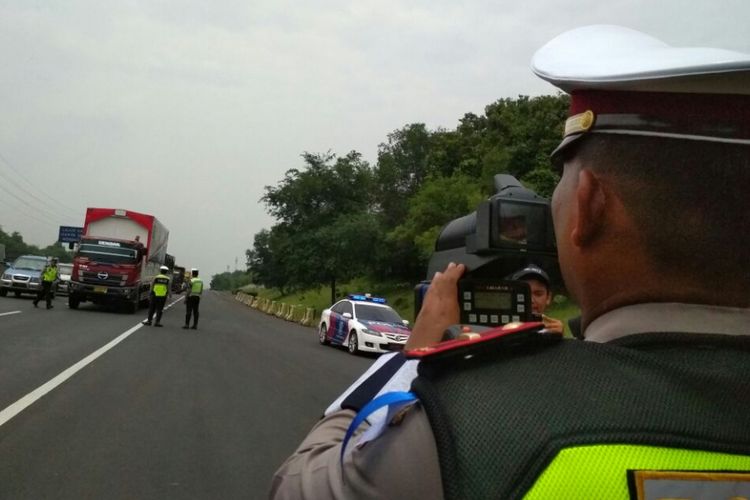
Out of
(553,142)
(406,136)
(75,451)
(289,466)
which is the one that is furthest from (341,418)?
(406,136)

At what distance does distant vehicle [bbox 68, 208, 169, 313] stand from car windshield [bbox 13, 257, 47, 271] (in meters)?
5.75

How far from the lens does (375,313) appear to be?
19.1 metres

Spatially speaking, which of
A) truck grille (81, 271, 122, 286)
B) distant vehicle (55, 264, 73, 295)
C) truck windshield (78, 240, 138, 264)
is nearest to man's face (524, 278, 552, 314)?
truck grille (81, 271, 122, 286)

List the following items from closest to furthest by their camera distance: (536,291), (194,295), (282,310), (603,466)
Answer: (603,466)
(536,291)
(194,295)
(282,310)

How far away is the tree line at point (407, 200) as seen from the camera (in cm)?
3509

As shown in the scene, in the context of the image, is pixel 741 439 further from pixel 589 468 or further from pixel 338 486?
pixel 338 486

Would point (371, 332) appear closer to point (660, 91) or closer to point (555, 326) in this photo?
point (555, 326)

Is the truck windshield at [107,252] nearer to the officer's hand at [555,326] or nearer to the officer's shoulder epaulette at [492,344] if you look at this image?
the officer's hand at [555,326]

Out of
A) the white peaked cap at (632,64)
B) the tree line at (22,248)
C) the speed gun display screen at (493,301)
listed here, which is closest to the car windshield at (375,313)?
the speed gun display screen at (493,301)

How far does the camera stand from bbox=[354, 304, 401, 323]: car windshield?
1872 cm

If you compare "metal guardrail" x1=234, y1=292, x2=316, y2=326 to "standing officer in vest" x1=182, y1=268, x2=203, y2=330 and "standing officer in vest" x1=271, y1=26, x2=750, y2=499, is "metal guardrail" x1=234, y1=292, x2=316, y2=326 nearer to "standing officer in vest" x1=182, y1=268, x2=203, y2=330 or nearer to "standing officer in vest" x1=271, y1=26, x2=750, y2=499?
"standing officer in vest" x1=182, y1=268, x2=203, y2=330

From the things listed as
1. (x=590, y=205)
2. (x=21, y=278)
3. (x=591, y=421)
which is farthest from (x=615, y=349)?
(x=21, y=278)

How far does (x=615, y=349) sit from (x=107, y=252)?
2693 cm

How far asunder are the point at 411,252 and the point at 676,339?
4263cm
